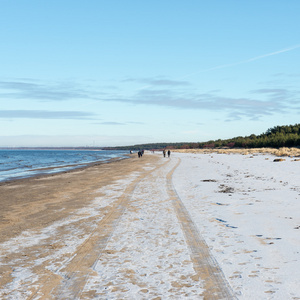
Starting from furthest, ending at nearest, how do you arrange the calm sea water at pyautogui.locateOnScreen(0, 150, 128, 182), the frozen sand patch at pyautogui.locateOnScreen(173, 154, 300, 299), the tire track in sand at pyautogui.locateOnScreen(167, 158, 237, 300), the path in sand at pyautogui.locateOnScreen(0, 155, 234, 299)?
the calm sea water at pyautogui.locateOnScreen(0, 150, 128, 182) → the frozen sand patch at pyautogui.locateOnScreen(173, 154, 300, 299) → the path in sand at pyautogui.locateOnScreen(0, 155, 234, 299) → the tire track in sand at pyautogui.locateOnScreen(167, 158, 237, 300)

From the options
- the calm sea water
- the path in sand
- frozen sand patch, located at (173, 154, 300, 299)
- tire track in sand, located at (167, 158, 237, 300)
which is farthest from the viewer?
the calm sea water

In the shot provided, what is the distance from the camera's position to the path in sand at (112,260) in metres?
4.51

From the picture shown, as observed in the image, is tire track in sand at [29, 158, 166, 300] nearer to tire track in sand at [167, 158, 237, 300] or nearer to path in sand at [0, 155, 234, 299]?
path in sand at [0, 155, 234, 299]

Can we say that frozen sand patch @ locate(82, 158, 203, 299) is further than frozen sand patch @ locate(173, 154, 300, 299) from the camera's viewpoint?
No

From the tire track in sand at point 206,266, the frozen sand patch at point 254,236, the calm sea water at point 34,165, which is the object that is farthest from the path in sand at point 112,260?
the calm sea water at point 34,165

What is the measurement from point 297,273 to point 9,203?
39.7ft

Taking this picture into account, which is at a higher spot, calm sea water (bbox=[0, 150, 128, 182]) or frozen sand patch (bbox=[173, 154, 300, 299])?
frozen sand patch (bbox=[173, 154, 300, 299])

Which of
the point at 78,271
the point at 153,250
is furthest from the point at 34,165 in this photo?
the point at 78,271

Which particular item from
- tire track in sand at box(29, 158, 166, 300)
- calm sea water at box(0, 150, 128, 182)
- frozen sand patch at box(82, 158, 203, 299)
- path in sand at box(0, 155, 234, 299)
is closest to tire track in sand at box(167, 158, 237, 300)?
path in sand at box(0, 155, 234, 299)

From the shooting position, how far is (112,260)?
576cm

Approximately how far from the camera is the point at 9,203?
13.2 meters

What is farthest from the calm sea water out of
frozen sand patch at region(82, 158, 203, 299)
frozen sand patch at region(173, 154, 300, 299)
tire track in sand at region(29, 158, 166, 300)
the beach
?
frozen sand patch at region(82, 158, 203, 299)

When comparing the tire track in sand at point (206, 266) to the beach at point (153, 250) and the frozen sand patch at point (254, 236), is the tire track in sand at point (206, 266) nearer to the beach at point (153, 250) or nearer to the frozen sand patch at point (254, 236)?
the beach at point (153, 250)

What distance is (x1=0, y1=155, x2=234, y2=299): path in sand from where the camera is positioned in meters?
4.51
